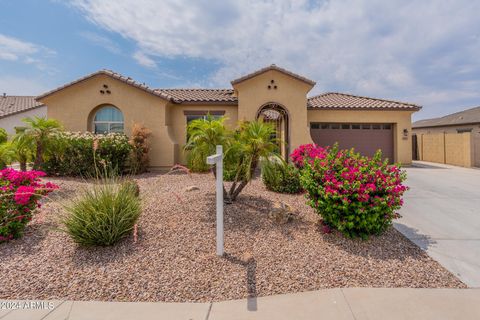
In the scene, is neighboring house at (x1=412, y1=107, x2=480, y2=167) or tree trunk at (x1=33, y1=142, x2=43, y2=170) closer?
tree trunk at (x1=33, y1=142, x2=43, y2=170)

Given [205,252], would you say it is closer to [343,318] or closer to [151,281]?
[151,281]

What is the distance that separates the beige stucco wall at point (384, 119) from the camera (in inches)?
605

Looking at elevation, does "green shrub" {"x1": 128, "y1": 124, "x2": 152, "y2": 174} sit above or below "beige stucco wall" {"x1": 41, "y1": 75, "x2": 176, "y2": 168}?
below

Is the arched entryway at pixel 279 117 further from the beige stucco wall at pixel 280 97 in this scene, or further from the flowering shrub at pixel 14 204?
the flowering shrub at pixel 14 204

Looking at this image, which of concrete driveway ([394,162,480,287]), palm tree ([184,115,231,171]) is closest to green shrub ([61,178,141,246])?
palm tree ([184,115,231,171])

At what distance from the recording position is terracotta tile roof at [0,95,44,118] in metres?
26.9

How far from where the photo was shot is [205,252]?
13.5ft

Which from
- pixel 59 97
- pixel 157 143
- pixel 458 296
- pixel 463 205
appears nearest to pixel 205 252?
pixel 458 296

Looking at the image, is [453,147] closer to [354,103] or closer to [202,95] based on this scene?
[354,103]

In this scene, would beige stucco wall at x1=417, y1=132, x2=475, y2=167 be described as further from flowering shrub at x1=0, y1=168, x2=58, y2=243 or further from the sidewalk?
flowering shrub at x1=0, y1=168, x2=58, y2=243

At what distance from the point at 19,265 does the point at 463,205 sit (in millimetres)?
10695

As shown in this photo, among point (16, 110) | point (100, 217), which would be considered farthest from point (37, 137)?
point (16, 110)

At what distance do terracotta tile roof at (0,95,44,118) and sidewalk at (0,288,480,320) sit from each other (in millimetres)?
32318

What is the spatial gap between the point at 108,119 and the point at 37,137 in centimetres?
384
